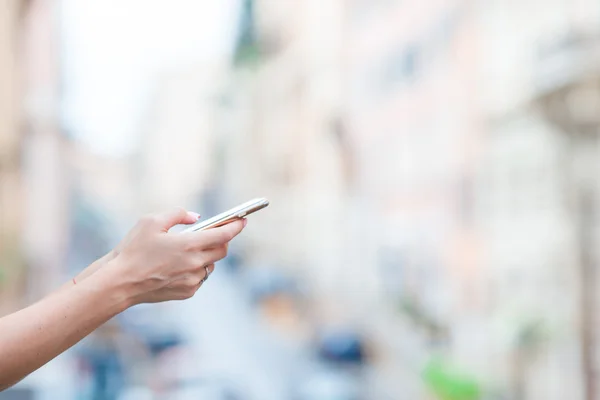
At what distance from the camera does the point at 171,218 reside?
0.77m

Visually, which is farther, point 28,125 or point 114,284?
point 28,125

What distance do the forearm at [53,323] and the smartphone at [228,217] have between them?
10 cm

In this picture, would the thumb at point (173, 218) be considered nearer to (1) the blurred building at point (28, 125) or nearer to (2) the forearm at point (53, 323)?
(2) the forearm at point (53, 323)

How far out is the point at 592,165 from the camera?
13.8 feet

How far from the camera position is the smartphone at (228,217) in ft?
2.57

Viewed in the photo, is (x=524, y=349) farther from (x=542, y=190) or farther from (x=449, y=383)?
(x=542, y=190)

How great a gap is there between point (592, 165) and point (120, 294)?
3874 mm

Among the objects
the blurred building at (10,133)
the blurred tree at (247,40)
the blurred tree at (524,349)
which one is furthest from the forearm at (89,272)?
the blurred tree at (247,40)

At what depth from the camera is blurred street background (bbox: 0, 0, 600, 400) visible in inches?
174

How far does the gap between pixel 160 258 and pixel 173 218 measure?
0.04 meters

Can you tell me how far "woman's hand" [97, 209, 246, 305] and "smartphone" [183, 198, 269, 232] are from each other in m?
0.02

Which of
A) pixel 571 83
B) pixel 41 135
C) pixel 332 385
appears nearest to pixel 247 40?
pixel 41 135

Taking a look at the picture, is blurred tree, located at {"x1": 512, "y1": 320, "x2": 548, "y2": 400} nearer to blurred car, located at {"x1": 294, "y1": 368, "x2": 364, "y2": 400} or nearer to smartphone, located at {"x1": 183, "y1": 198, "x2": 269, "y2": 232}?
blurred car, located at {"x1": 294, "y1": 368, "x2": 364, "y2": 400}

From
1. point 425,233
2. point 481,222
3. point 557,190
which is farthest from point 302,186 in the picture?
point 557,190
